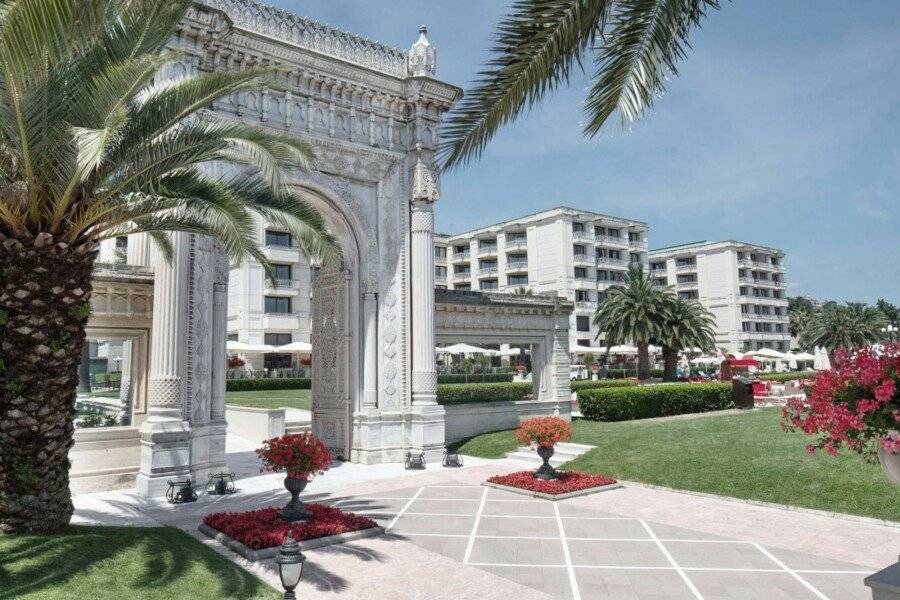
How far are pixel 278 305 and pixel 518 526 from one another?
37.8m

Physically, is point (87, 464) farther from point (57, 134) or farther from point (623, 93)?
Answer: point (623, 93)

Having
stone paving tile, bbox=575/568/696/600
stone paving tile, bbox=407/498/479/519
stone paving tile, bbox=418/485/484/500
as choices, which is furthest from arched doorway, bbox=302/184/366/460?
stone paving tile, bbox=575/568/696/600

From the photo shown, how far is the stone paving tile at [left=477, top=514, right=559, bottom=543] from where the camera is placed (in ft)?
34.2

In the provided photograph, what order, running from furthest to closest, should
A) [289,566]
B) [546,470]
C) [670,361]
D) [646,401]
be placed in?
[670,361]
[646,401]
[546,470]
[289,566]

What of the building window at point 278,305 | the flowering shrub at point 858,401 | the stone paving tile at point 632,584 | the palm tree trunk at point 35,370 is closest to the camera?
the flowering shrub at point 858,401

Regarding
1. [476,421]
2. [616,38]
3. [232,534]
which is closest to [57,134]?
[232,534]

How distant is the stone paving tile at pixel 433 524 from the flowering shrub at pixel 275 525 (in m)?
0.65

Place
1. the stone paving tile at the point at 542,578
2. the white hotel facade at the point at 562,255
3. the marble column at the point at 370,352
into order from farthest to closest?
1. the white hotel facade at the point at 562,255
2. the marble column at the point at 370,352
3. the stone paving tile at the point at 542,578

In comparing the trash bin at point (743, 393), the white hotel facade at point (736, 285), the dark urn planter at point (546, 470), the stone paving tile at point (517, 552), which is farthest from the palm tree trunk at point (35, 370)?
the white hotel facade at point (736, 285)

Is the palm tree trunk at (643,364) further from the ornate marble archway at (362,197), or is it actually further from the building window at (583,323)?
the building window at (583,323)

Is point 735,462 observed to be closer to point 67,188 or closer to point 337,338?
point 337,338

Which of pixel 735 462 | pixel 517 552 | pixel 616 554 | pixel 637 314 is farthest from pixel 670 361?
pixel 517 552

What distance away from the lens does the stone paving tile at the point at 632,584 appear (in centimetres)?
757

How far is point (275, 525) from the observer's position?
1003 centimetres
